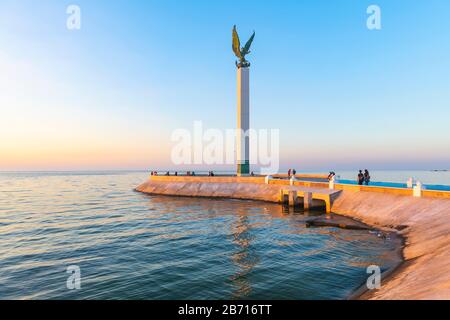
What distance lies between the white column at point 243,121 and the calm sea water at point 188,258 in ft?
82.6

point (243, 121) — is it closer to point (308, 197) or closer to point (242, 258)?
point (308, 197)

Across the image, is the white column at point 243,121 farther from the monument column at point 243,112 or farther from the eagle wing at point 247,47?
the eagle wing at point 247,47

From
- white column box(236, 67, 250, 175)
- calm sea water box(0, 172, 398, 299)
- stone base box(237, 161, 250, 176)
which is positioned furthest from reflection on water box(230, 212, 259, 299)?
white column box(236, 67, 250, 175)

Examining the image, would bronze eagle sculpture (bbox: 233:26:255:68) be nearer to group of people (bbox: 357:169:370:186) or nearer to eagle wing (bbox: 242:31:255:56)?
eagle wing (bbox: 242:31:255:56)

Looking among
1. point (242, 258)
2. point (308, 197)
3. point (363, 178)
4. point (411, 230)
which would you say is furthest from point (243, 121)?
point (242, 258)

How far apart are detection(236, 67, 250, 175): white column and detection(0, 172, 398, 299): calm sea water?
82.6ft

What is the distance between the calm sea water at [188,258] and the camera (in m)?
12.3

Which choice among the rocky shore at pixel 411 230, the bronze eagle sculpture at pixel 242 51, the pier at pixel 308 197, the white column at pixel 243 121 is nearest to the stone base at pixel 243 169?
the white column at pixel 243 121

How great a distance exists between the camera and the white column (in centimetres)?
5388

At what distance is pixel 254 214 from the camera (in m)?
32.7

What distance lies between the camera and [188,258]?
16.8 metres

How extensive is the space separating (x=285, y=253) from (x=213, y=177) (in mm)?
38006

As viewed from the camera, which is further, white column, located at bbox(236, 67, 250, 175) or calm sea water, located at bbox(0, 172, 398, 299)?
white column, located at bbox(236, 67, 250, 175)

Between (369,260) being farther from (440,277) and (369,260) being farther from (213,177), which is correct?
(213,177)
